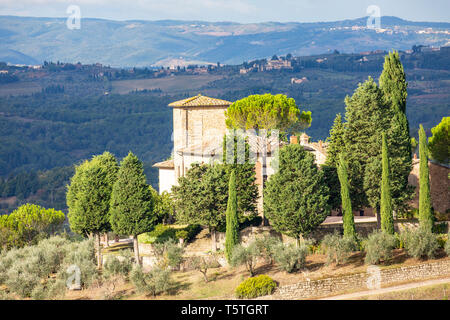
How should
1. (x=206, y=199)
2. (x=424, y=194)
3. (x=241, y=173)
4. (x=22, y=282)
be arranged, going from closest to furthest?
(x=22, y=282), (x=424, y=194), (x=206, y=199), (x=241, y=173)

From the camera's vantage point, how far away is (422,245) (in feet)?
109

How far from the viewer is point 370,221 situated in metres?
39.8

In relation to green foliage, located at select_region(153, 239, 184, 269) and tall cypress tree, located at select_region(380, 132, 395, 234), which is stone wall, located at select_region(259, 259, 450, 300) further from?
green foliage, located at select_region(153, 239, 184, 269)

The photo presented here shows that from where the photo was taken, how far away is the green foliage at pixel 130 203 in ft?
125

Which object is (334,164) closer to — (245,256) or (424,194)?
(424,194)

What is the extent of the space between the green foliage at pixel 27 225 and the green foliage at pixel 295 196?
19.5 metres

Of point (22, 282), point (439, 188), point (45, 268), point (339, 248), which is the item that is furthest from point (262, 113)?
point (22, 282)

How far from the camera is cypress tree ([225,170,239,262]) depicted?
3591 cm

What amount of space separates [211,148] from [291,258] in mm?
13823

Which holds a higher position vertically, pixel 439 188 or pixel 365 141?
pixel 365 141

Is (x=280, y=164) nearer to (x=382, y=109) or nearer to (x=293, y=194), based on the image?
(x=293, y=194)

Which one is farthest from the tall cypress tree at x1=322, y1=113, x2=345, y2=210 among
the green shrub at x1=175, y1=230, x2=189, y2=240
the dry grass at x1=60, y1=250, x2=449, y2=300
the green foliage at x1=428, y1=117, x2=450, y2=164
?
the green shrub at x1=175, y1=230, x2=189, y2=240

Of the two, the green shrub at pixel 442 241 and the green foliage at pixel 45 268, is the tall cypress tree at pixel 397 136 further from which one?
the green foliage at pixel 45 268
